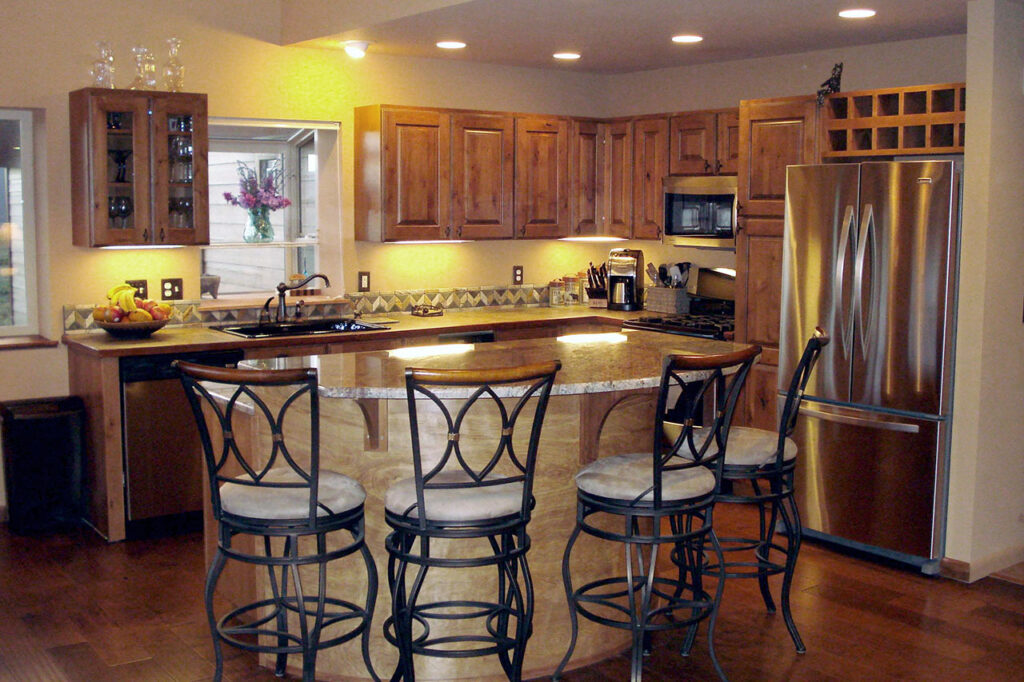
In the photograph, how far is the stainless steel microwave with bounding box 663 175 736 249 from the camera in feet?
20.7

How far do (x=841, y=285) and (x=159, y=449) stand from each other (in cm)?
329

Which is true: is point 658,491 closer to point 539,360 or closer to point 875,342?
point 539,360

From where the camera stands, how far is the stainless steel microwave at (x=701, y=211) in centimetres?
632

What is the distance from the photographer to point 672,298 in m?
6.86

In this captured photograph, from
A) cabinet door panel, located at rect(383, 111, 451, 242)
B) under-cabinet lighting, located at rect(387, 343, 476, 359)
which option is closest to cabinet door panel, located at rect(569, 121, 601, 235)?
cabinet door panel, located at rect(383, 111, 451, 242)

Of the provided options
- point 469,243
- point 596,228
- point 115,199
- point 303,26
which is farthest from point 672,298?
point 115,199

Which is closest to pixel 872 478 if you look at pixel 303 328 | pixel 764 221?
pixel 764 221

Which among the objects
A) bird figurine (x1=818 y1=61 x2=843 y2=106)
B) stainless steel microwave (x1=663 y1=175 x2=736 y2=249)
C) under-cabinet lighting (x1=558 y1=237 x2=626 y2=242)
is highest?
bird figurine (x1=818 y1=61 x2=843 y2=106)

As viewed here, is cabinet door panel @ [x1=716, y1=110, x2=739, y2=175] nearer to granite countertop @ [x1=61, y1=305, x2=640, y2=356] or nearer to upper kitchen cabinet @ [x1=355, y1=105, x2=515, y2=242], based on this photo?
granite countertop @ [x1=61, y1=305, x2=640, y2=356]

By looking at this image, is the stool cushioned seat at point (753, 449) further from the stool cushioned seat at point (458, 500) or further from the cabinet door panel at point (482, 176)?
the cabinet door panel at point (482, 176)

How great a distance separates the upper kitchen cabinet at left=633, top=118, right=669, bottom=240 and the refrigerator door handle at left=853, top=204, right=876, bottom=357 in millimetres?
2000

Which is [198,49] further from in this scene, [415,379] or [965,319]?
[965,319]

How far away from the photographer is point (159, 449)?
17.2ft

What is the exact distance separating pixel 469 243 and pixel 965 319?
3281 millimetres
